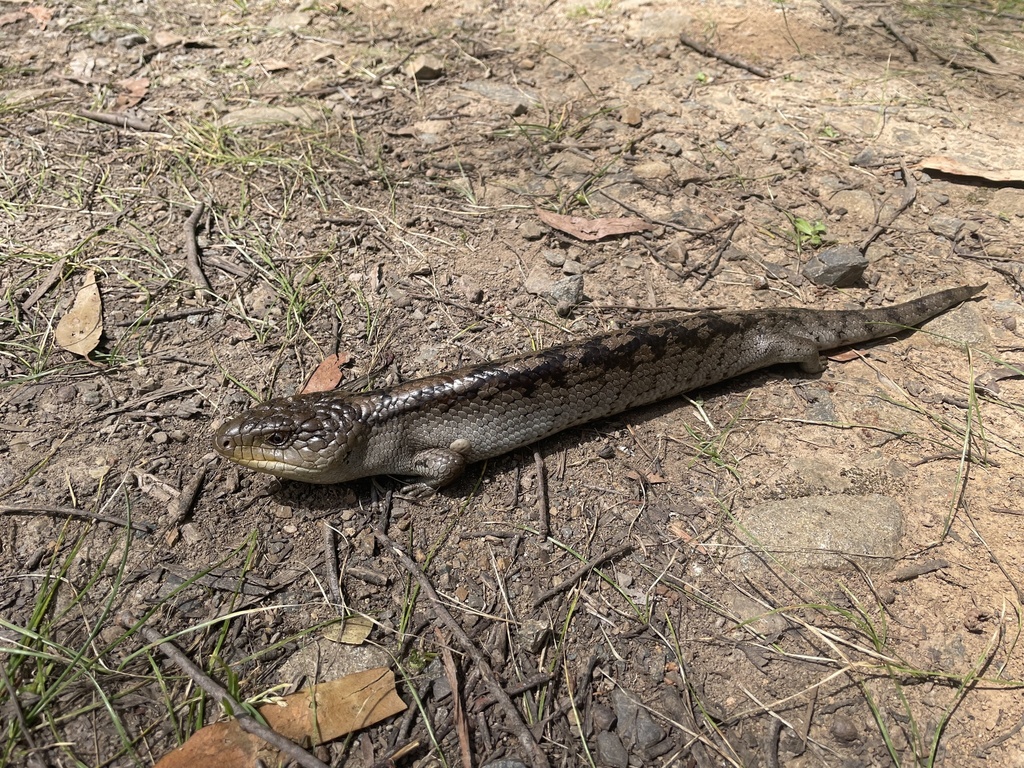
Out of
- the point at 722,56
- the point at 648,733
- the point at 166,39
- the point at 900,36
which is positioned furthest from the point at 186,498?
the point at 900,36

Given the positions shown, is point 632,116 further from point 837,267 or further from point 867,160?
point 837,267

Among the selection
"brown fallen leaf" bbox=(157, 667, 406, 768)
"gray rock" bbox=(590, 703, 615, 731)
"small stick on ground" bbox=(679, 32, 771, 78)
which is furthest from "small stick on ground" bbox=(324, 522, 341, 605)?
"small stick on ground" bbox=(679, 32, 771, 78)

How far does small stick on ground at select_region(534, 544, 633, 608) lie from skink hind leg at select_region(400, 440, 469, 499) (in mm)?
931

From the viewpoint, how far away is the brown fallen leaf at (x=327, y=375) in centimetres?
448

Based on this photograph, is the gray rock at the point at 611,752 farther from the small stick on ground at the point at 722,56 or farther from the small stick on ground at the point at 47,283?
the small stick on ground at the point at 722,56

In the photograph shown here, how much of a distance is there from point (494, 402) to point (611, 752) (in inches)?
79.7

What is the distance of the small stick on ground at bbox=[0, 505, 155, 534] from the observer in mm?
3668

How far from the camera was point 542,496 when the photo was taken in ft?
13.2

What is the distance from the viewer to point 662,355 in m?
4.48

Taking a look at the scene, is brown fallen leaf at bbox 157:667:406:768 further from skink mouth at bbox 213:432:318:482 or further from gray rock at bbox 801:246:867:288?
gray rock at bbox 801:246:867:288

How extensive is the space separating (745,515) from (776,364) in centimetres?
147

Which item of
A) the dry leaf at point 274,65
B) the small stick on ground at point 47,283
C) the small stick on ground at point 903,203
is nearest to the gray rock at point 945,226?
the small stick on ground at point 903,203

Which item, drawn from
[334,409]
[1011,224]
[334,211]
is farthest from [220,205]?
[1011,224]

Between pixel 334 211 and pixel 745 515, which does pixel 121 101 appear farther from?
pixel 745 515
